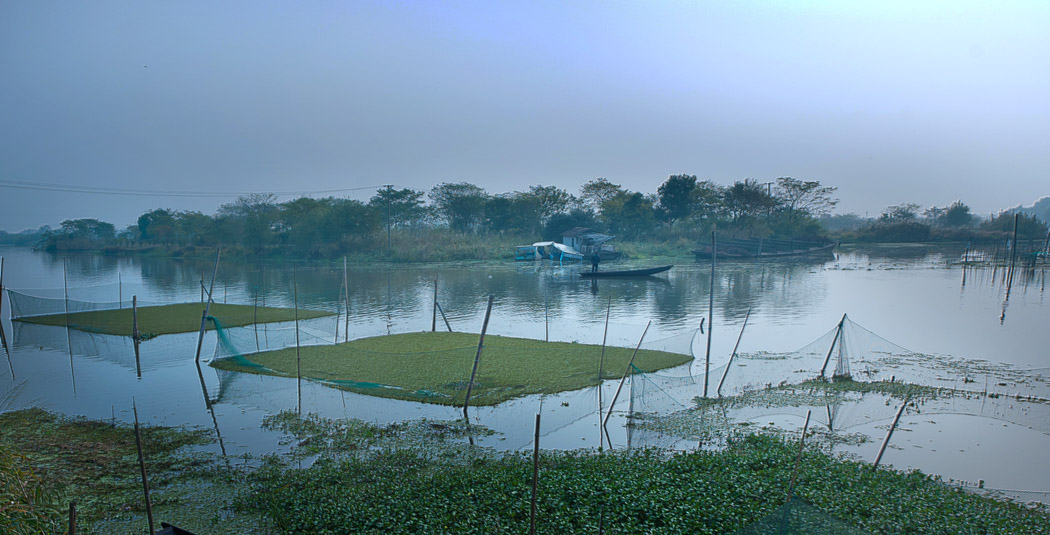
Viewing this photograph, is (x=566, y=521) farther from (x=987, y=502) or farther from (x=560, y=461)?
(x=987, y=502)

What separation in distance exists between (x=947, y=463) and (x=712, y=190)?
51.2 metres

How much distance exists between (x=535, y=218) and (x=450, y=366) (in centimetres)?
4316

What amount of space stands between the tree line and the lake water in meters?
14.6

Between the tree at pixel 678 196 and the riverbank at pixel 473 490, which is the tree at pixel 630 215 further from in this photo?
the riverbank at pixel 473 490

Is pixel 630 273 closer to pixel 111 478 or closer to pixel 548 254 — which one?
pixel 548 254

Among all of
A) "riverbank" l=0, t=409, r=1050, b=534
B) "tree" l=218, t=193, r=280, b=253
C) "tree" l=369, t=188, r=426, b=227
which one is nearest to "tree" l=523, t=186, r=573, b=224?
"tree" l=369, t=188, r=426, b=227

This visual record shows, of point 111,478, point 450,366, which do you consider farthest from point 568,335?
point 111,478

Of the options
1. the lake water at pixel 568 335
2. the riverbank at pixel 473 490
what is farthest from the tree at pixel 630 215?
the riverbank at pixel 473 490

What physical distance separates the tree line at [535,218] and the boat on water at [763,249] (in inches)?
116

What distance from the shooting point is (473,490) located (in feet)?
16.5

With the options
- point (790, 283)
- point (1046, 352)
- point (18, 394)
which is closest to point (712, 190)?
point (790, 283)

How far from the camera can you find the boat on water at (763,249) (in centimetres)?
4338

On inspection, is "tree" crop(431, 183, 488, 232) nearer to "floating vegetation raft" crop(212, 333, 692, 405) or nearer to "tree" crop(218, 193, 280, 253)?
"tree" crop(218, 193, 280, 253)

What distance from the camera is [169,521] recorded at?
191 inches
